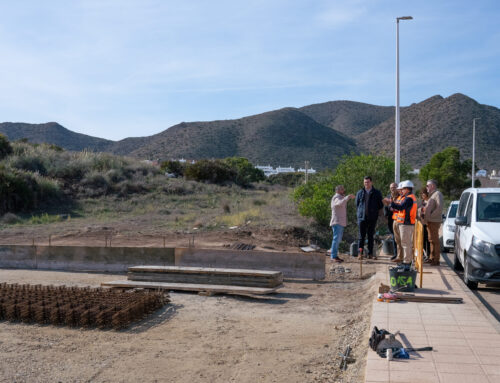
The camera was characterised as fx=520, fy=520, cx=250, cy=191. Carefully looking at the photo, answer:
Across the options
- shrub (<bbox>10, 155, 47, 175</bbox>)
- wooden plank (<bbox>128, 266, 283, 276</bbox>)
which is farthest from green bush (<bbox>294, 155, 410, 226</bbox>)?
shrub (<bbox>10, 155, 47, 175</bbox>)

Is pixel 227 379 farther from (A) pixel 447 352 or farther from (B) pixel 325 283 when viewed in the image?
(B) pixel 325 283

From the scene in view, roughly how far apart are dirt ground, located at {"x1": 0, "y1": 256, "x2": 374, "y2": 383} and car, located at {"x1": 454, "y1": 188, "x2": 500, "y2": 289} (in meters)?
1.85

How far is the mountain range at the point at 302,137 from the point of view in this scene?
66062 mm

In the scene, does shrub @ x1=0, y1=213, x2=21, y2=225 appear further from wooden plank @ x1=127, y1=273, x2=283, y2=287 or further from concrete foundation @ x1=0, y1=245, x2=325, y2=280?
wooden plank @ x1=127, y1=273, x2=283, y2=287

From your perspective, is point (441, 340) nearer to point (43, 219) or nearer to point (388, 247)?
point (388, 247)

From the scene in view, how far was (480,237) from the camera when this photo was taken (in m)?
9.12

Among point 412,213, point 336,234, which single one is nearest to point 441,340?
point 412,213

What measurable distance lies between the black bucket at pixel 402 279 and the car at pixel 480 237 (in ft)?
4.55

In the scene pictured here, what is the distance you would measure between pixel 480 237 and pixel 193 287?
5.47 meters

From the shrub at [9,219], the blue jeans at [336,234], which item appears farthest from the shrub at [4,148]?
the blue jeans at [336,234]

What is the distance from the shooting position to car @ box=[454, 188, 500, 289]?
884 centimetres

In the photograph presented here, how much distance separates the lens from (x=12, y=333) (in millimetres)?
7621

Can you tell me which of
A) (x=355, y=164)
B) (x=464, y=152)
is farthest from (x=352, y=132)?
(x=355, y=164)

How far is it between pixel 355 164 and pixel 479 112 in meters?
60.1
